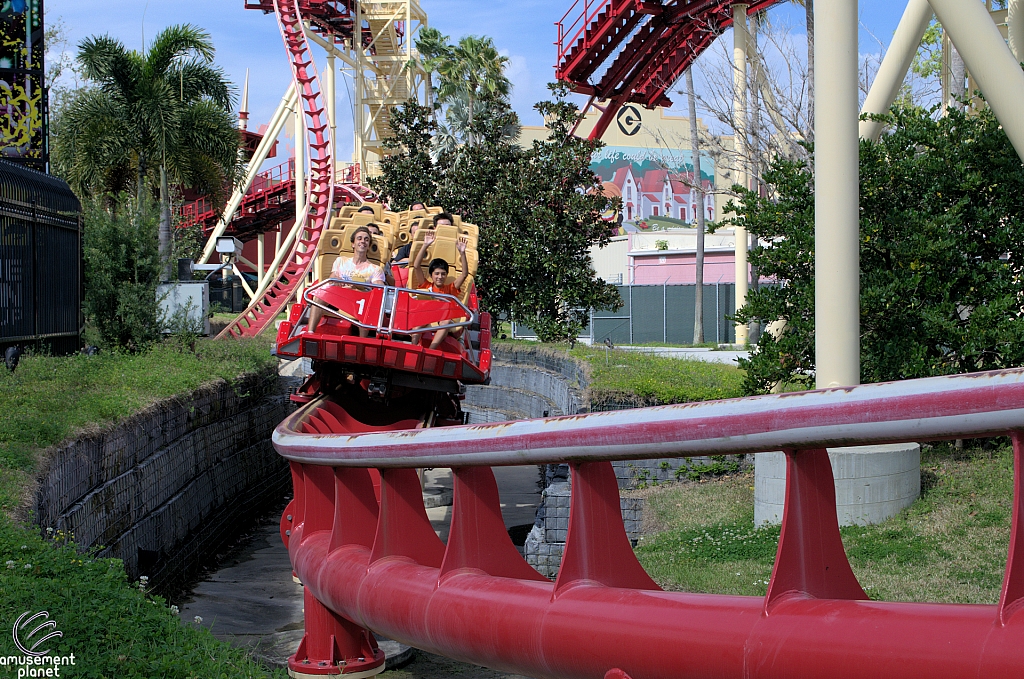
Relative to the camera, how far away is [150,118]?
79.3ft

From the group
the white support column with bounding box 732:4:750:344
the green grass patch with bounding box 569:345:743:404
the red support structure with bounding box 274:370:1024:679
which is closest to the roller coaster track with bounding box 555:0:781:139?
the white support column with bounding box 732:4:750:344

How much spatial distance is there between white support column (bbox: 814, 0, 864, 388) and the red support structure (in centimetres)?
447

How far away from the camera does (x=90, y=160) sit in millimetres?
24484

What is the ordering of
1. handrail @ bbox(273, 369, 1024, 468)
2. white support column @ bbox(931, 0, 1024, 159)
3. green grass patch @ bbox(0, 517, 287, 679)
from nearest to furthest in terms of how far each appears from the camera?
handrail @ bbox(273, 369, 1024, 468), green grass patch @ bbox(0, 517, 287, 679), white support column @ bbox(931, 0, 1024, 159)

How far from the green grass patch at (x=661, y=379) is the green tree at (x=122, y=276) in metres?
6.62

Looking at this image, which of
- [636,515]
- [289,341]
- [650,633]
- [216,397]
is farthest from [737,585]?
[216,397]

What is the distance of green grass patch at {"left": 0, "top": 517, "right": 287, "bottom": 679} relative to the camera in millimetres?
3781

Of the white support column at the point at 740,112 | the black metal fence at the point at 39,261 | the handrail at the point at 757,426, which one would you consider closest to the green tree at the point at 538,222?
the white support column at the point at 740,112

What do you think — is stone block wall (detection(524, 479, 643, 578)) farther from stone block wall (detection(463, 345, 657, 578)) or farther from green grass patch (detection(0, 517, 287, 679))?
green grass patch (detection(0, 517, 287, 679))

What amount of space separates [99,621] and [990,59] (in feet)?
22.3

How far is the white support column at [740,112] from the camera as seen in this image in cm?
1485

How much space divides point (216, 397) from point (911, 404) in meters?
11.5

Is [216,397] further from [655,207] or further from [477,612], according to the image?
[655,207]

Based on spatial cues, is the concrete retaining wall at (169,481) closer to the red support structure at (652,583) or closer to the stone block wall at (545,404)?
the red support structure at (652,583)
